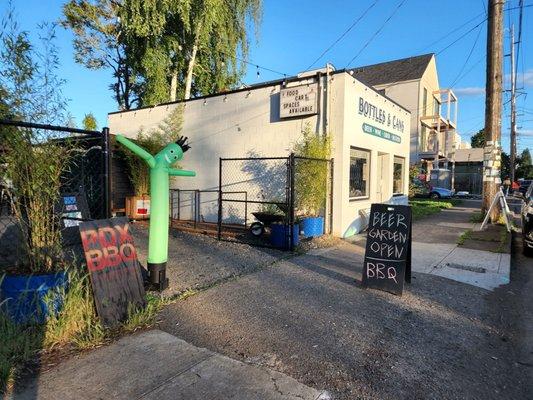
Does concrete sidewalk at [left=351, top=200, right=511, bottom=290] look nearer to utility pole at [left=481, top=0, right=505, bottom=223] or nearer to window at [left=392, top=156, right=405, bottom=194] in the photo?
utility pole at [left=481, top=0, right=505, bottom=223]

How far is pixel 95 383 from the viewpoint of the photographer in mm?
2881

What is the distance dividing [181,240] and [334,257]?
148 inches

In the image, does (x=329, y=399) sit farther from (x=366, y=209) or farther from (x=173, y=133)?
(x=173, y=133)

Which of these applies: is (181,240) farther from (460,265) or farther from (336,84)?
(460,265)

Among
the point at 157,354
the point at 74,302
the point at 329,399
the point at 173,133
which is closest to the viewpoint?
the point at 329,399

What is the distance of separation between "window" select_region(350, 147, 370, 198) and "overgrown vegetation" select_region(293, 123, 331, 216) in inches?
49.1

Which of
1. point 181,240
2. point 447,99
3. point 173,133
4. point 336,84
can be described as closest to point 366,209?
point 336,84

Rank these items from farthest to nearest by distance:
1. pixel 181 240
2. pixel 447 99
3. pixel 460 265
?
1. pixel 447 99
2. pixel 181 240
3. pixel 460 265

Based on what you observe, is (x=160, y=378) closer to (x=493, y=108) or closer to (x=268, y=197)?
(x=268, y=197)

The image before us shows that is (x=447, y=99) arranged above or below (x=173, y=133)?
above

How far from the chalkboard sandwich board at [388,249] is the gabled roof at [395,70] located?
1024 inches

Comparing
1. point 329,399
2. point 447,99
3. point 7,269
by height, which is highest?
point 447,99

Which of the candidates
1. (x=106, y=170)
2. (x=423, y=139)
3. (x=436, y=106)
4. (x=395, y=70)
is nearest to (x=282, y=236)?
(x=106, y=170)

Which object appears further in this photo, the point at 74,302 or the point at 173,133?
the point at 173,133
